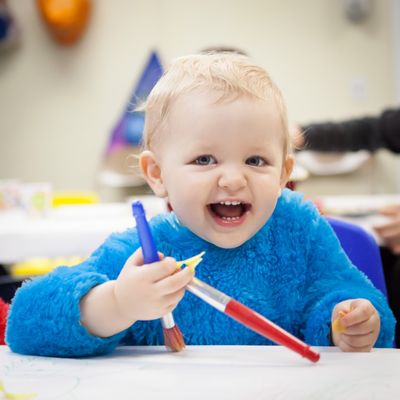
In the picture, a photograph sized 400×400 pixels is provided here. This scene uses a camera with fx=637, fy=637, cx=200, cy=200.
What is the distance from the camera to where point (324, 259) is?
2.60ft

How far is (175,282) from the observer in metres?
0.56

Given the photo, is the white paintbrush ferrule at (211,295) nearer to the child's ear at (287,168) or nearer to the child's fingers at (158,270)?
the child's fingers at (158,270)

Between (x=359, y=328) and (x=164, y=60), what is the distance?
3608 millimetres

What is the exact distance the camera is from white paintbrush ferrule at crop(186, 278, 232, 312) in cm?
56

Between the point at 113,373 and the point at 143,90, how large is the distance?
3637mm

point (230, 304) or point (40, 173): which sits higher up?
point (40, 173)

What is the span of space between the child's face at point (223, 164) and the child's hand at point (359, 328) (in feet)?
0.46

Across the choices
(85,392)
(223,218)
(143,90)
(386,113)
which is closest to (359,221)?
(386,113)

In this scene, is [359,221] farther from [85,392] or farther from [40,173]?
[40,173]

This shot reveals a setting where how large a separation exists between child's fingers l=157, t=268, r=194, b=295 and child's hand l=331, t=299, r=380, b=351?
20cm

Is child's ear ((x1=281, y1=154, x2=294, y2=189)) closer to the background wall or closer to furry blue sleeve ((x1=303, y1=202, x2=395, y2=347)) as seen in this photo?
furry blue sleeve ((x1=303, y1=202, x2=395, y2=347))

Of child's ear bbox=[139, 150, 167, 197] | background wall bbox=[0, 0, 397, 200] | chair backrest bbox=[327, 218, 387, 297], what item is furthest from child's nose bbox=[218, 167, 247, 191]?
background wall bbox=[0, 0, 397, 200]

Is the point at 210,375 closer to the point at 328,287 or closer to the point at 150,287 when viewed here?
the point at 150,287

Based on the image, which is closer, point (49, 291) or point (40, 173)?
point (49, 291)
